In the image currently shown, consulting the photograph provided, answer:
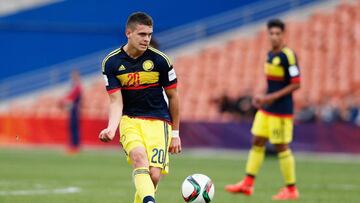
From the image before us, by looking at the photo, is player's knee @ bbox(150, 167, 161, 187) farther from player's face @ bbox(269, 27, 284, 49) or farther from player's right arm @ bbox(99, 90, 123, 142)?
player's face @ bbox(269, 27, 284, 49)

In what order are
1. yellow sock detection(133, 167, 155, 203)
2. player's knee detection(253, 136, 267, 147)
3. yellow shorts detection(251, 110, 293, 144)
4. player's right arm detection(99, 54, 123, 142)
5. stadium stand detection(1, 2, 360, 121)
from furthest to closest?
stadium stand detection(1, 2, 360, 121), player's knee detection(253, 136, 267, 147), yellow shorts detection(251, 110, 293, 144), player's right arm detection(99, 54, 123, 142), yellow sock detection(133, 167, 155, 203)

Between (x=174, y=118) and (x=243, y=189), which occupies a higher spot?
(x=174, y=118)

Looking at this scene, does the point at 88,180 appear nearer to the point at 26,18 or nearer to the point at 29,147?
the point at 29,147

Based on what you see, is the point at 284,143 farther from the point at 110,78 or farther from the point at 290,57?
the point at 110,78

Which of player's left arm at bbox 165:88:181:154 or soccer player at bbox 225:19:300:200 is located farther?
soccer player at bbox 225:19:300:200

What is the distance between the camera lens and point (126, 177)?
53.8 ft

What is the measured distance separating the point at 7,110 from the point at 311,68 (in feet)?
36.9

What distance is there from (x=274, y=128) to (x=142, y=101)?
4487 millimetres

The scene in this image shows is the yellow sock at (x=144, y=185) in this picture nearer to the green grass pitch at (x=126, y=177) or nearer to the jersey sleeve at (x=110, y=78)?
the jersey sleeve at (x=110, y=78)

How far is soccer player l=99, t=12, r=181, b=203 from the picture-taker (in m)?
8.73

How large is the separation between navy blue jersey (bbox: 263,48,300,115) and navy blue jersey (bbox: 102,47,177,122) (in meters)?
4.29

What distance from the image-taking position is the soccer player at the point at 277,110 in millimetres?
13031

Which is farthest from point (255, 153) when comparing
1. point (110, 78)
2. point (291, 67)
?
point (110, 78)

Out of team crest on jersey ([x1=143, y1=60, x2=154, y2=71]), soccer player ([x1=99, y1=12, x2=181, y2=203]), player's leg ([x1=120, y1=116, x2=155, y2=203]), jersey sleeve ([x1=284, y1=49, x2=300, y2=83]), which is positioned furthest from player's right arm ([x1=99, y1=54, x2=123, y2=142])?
jersey sleeve ([x1=284, y1=49, x2=300, y2=83])
